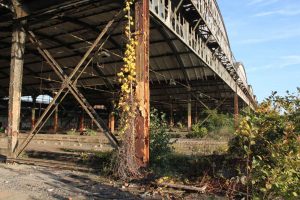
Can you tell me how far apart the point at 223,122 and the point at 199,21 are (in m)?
8.06

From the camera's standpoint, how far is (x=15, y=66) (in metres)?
10.8

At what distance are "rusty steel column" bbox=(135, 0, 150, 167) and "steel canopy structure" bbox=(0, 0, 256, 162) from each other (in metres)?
0.97

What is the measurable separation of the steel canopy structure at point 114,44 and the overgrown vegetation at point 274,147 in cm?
379

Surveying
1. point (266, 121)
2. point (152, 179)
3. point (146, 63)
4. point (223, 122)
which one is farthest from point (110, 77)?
point (266, 121)

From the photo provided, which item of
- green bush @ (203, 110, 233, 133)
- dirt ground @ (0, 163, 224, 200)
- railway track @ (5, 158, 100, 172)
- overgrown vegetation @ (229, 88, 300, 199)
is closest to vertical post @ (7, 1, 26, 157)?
railway track @ (5, 158, 100, 172)

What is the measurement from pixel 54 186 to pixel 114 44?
477 inches

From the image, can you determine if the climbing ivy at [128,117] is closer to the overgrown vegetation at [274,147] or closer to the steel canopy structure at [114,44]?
the steel canopy structure at [114,44]

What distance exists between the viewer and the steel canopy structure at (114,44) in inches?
434

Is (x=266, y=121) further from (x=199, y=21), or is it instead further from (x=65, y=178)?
(x=199, y=21)

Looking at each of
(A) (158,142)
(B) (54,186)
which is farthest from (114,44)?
(B) (54,186)

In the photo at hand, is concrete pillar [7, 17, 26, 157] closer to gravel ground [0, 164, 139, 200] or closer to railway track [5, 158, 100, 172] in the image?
railway track [5, 158, 100, 172]

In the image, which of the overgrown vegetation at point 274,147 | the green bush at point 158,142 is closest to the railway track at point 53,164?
the green bush at point 158,142

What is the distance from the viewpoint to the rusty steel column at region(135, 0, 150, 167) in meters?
7.98

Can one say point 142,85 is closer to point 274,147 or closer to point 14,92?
point 274,147
